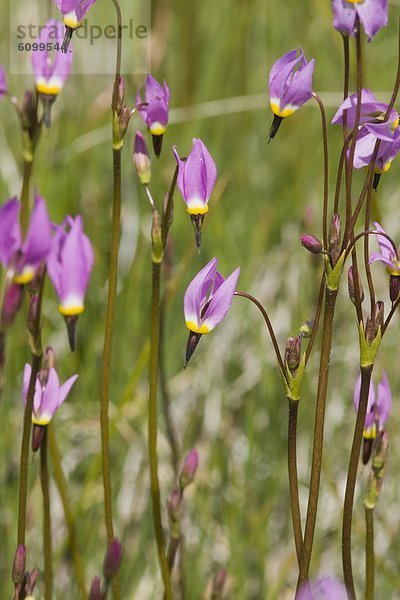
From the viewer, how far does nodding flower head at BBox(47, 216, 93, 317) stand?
2.67 ft

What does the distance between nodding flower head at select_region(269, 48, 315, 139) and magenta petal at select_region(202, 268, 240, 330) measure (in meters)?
0.16

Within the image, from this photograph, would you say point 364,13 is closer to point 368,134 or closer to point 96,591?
point 368,134

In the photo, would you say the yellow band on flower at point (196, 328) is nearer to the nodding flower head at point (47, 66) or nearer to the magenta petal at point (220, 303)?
the magenta petal at point (220, 303)

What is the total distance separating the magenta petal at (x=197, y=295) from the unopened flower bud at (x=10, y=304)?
0.18 m

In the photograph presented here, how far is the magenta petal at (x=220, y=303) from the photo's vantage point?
2.85 ft

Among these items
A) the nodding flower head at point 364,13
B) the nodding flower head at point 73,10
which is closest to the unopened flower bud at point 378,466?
the nodding flower head at point 364,13

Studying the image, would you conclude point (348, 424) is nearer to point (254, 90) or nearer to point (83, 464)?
point (83, 464)

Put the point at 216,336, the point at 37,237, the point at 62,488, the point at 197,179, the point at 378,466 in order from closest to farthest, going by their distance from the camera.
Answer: the point at 37,237 < the point at 197,179 < the point at 378,466 < the point at 62,488 < the point at 216,336

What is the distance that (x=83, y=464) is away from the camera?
1857 millimetres

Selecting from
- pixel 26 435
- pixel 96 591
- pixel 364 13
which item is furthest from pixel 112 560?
pixel 364 13

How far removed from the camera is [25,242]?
0.71 metres

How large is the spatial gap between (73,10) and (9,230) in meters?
0.30

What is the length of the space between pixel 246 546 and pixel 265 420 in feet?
1.34

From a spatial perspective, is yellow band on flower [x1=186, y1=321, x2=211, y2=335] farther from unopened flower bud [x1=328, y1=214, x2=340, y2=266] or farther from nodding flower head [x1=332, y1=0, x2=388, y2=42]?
nodding flower head [x1=332, y1=0, x2=388, y2=42]
